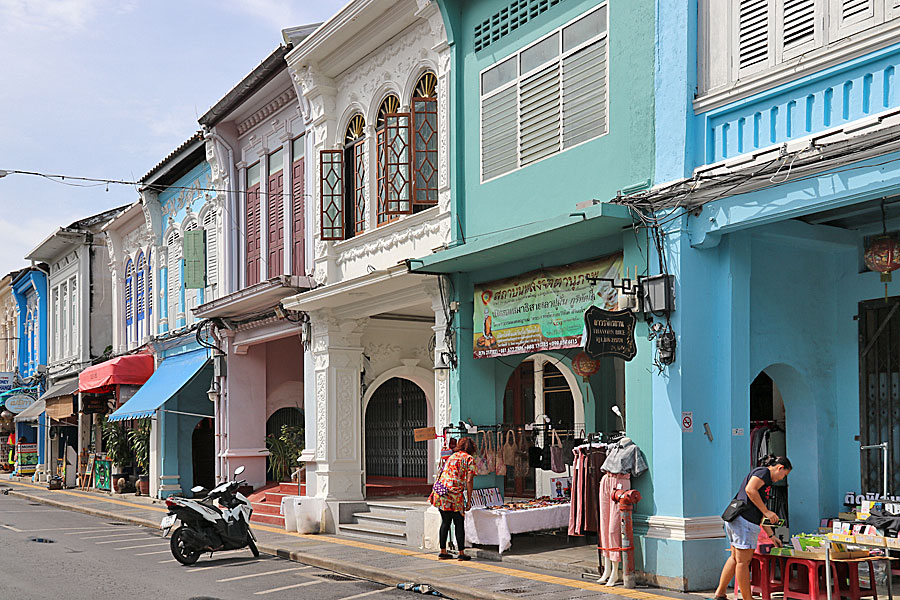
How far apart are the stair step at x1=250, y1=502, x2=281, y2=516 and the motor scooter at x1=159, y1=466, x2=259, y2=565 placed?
427 centimetres

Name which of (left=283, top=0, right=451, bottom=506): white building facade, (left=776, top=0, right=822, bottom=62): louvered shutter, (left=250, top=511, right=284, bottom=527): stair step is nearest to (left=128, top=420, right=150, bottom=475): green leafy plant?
(left=250, top=511, right=284, bottom=527): stair step

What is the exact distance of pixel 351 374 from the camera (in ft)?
53.9

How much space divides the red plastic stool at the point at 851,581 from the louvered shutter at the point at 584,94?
510 centimetres

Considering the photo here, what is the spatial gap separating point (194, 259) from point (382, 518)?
29.5 feet

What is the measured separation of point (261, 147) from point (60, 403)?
14.4 m

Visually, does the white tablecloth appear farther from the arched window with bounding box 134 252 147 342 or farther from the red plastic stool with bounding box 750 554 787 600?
the arched window with bounding box 134 252 147 342

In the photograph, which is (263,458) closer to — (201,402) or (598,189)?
(201,402)

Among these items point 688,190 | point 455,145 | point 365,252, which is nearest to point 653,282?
point 688,190

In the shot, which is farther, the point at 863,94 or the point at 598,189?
the point at 598,189

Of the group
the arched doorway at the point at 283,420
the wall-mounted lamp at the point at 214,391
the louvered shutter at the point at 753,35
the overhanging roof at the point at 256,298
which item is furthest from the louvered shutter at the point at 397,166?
the arched doorway at the point at 283,420

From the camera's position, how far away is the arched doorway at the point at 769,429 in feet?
36.3

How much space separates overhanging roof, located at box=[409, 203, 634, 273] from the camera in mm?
10180

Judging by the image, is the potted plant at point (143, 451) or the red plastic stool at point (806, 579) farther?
the potted plant at point (143, 451)

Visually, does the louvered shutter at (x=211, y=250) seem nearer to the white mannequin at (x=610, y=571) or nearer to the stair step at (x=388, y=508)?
the stair step at (x=388, y=508)
